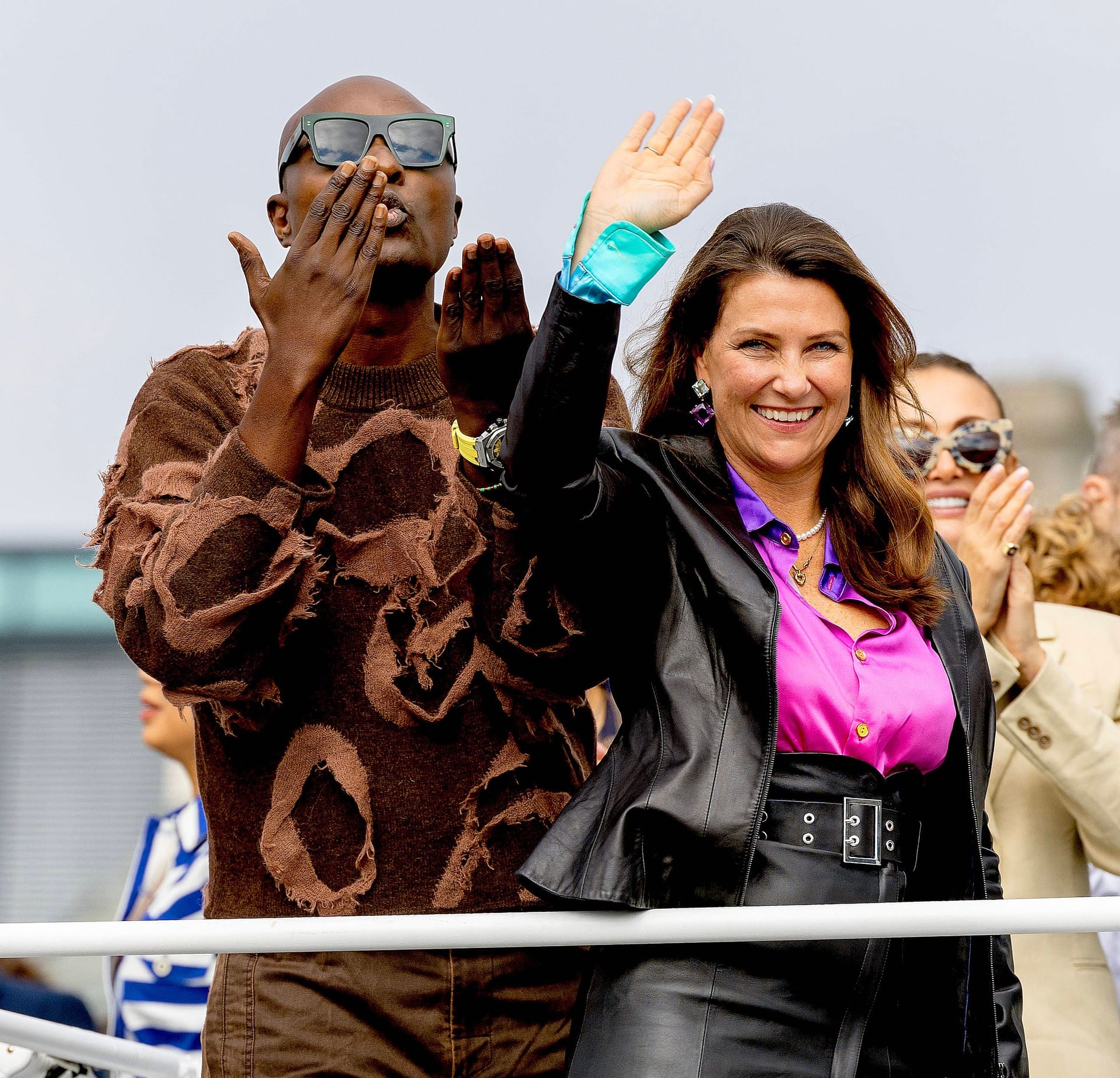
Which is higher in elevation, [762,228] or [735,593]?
[762,228]

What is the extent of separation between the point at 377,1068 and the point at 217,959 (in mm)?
307

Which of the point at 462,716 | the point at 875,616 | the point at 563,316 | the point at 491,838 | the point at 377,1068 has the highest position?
the point at 563,316

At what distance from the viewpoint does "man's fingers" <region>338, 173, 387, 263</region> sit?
230 centimetres

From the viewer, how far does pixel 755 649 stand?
222 cm

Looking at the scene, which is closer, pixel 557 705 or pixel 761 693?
pixel 761 693

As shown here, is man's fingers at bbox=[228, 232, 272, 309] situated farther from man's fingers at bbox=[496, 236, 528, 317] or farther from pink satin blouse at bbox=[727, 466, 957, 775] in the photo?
pink satin blouse at bbox=[727, 466, 957, 775]

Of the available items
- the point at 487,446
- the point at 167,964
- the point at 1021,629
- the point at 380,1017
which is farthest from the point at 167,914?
the point at 487,446

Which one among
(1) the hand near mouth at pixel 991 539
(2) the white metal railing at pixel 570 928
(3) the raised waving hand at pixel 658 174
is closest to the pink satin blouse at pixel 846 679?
(2) the white metal railing at pixel 570 928

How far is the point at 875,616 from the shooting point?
244cm

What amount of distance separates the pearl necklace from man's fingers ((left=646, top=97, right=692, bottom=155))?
0.63 meters

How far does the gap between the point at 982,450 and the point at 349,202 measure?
1.87 metres

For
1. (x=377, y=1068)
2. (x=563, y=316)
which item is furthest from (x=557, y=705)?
(x=563, y=316)

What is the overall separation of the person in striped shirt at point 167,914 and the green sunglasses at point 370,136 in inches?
59.5

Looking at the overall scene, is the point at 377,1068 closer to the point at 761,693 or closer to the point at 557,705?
the point at 557,705
